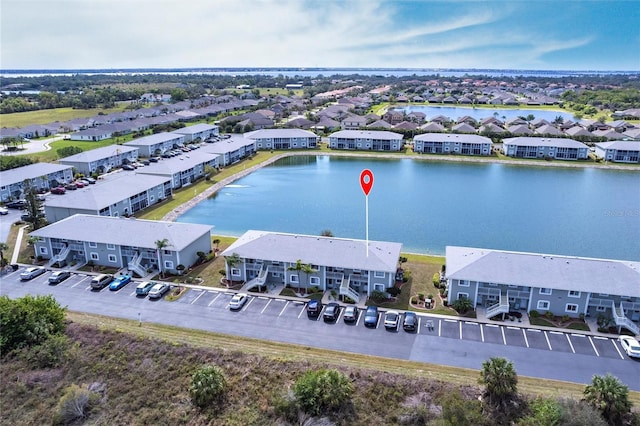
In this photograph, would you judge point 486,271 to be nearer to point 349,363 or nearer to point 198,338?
point 349,363

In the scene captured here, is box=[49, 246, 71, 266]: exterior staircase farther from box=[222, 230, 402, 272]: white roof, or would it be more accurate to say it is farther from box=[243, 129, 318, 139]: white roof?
box=[243, 129, 318, 139]: white roof

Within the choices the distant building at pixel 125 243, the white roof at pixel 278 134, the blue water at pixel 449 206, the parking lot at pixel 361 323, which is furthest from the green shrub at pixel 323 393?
the white roof at pixel 278 134

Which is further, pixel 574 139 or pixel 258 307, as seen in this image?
pixel 574 139

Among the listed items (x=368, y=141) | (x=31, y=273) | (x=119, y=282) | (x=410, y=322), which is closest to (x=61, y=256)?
(x=31, y=273)

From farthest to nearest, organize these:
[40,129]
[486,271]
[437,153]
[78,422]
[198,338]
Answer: [40,129] < [437,153] < [486,271] < [198,338] < [78,422]

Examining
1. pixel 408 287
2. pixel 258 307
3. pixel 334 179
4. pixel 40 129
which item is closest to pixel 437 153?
pixel 334 179

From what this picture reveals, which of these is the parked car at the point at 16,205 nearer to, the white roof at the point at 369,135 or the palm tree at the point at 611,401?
the white roof at the point at 369,135

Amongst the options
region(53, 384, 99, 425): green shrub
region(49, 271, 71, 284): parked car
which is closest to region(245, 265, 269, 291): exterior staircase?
region(53, 384, 99, 425): green shrub
